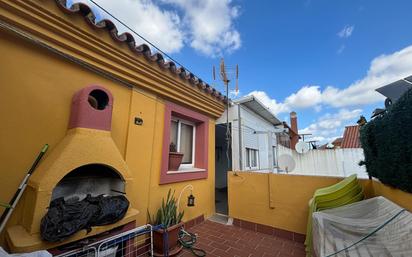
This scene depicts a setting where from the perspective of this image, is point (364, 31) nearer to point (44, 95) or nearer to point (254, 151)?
point (254, 151)

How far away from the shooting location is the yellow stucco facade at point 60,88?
195 cm

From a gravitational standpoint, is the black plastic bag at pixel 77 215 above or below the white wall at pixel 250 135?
below

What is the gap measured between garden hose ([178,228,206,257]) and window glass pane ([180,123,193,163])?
189 cm

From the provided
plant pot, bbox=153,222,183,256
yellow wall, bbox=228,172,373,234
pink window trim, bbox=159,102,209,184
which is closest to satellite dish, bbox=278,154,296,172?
yellow wall, bbox=228,172,373,234

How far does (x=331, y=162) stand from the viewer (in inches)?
305

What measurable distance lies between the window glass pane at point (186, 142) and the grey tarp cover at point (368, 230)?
3419 millimetres

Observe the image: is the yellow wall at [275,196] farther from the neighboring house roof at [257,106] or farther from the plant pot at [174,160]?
the neighboring house roof at [257,106]

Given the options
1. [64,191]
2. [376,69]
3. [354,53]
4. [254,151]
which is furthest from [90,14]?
[376,69]

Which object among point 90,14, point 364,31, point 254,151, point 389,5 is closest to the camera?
point 90,14

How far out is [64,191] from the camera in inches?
90.4

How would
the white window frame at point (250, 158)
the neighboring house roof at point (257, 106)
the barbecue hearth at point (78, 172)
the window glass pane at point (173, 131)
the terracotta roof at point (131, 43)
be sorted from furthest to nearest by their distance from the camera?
the white window frame at point (250, 158) → the neighboring house roof at point (257, 106) → the window glass pane at point (173, 131) → the terracotta roof at point (131, 43) → the barbecue hearth at point (78, 172)

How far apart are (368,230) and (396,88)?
2.52 metres

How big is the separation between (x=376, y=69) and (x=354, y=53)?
158 inches

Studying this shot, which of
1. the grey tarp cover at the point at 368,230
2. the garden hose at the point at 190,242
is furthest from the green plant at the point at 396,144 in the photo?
the garden hose at the point at 190,242
